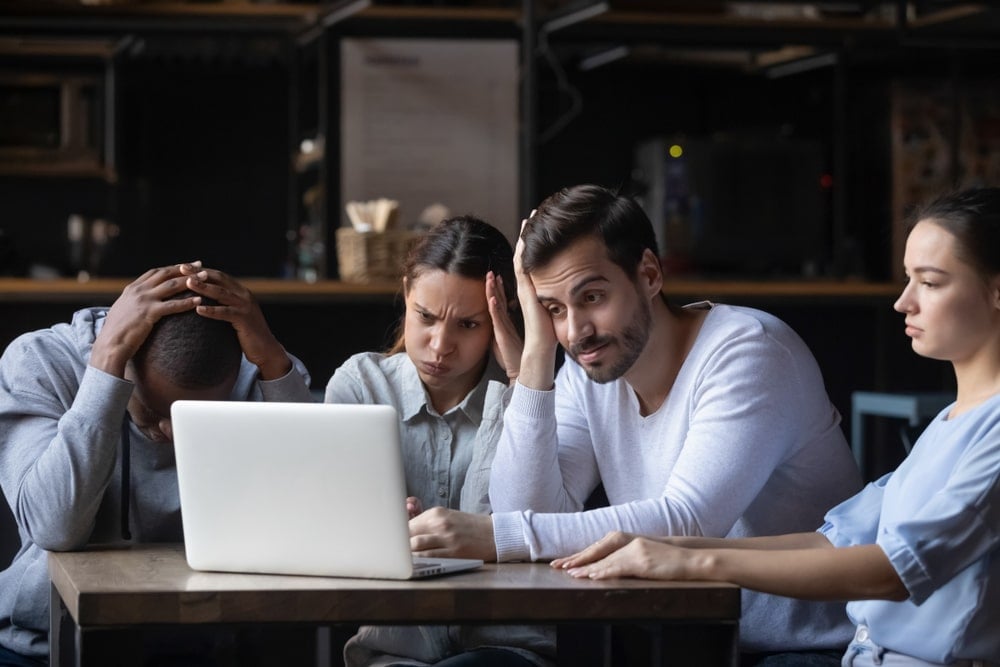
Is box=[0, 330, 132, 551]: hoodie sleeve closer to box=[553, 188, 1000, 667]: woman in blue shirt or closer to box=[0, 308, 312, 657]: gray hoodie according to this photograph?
box=[0, 308, 312, 657]: gray hoodie

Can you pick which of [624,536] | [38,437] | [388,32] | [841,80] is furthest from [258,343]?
[841,80]

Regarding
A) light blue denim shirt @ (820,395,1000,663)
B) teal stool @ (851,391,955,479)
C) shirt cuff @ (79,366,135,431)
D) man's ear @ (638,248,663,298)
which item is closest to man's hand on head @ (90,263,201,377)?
shirt cuff @ (79,366,135,431)

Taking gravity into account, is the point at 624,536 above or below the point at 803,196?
below

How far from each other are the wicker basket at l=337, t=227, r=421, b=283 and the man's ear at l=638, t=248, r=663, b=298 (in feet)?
6.96

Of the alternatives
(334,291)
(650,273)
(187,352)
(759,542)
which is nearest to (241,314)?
(187,352)

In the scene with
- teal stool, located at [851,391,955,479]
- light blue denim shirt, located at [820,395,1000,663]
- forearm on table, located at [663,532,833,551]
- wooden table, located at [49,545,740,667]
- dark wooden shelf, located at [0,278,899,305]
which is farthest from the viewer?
dark wooden shelf, located at [0,278,899,305]

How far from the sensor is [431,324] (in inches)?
89.2

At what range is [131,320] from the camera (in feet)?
6.41

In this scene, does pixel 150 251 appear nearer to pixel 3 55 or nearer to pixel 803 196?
pixel 3 55

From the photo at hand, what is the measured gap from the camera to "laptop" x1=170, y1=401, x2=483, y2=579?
63.6 inches

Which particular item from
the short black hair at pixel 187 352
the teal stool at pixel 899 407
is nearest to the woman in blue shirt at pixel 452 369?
A: the short black hair at pixel 187 352

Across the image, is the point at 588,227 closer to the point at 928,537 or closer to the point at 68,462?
the point at 928,537

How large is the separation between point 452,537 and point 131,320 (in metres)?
0.55

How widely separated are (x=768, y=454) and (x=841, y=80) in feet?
14.0
